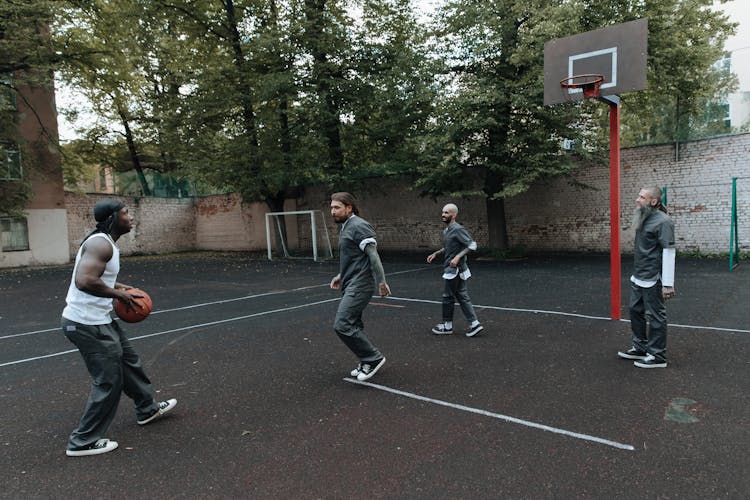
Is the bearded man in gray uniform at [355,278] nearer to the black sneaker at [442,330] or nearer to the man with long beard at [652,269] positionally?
the black sneaker at [442,330]

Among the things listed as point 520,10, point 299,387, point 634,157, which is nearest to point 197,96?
point 520,10

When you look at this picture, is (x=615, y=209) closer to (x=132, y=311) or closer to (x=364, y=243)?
(x=364, y=243)

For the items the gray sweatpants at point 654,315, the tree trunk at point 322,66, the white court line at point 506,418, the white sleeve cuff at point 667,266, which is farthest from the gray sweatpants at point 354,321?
the tree trunk at point 322,66

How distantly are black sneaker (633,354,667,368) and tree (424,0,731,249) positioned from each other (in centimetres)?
979

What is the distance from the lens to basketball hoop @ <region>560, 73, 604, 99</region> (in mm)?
7961

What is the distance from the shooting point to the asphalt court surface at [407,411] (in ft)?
10.6

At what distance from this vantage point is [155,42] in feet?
66.0

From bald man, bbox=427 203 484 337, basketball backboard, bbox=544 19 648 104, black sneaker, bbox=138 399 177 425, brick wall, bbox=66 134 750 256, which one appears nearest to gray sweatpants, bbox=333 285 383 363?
black sneaker, bbox=138 399 177 425

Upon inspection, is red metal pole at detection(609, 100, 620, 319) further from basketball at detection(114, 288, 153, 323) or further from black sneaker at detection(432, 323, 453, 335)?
basketball at detection(114, 288, 153, 323)

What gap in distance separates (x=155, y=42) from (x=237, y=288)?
515 inches

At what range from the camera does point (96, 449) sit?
3725 millimetres

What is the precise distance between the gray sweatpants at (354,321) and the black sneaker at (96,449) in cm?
215

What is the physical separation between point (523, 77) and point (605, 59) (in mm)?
6547

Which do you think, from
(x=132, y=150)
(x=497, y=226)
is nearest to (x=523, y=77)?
(x=497, y=226)
